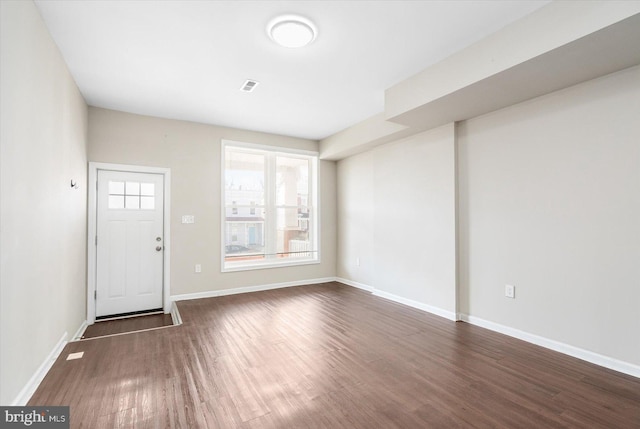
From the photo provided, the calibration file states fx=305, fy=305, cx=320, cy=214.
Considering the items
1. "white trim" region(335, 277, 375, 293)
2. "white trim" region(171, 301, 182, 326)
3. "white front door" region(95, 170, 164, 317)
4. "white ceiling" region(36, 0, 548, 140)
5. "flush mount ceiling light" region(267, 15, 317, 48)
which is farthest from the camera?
"white trim" region(335, 277, 375, 293)

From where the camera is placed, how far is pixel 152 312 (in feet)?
14.7

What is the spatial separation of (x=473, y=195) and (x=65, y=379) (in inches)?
168

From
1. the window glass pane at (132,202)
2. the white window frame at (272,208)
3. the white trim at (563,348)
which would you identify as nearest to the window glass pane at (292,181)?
the white window frame at (272,208)

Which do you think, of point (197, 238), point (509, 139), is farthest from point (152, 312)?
point (509, 139)

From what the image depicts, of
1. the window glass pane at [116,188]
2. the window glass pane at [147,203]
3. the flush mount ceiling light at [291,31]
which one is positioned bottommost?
the window glass pane at [147,203]

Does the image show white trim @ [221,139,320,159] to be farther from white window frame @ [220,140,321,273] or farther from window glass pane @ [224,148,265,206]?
window glass pane @ [224,148,265,206]

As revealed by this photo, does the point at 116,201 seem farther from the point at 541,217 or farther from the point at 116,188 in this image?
the point at 541,217

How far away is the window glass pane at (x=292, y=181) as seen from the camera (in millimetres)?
5723

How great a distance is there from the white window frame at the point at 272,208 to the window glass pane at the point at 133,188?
46.6 inches

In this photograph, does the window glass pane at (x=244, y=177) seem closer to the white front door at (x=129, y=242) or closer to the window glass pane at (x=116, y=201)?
the white front door at (x=129, y=242)

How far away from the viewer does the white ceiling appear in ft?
7.45

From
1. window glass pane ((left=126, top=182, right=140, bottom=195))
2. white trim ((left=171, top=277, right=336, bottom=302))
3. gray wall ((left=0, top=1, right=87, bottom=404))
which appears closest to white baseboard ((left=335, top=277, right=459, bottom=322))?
white trim ((left=171, top=277, right=336, bottom=302))

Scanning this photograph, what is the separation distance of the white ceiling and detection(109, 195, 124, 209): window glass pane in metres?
1.22

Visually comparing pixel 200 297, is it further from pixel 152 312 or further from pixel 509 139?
pixel 509 139
